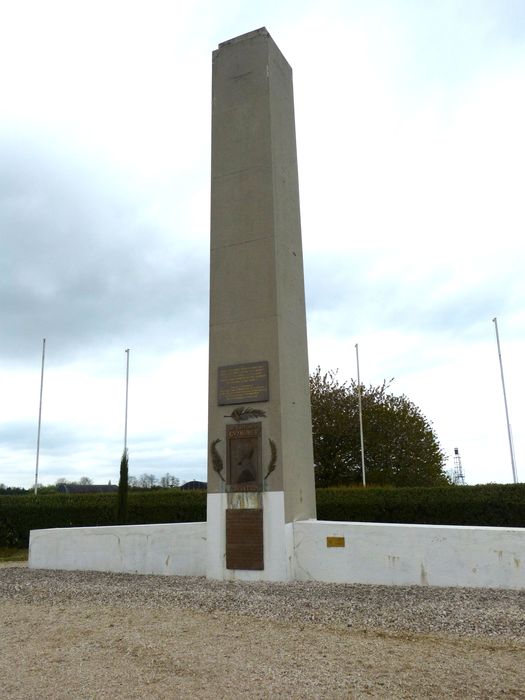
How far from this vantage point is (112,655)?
515cm

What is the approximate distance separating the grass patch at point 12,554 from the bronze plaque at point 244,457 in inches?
312

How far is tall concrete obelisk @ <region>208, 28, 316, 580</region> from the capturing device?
359 inches

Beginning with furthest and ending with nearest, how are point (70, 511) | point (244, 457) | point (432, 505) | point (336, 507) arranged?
point (70, 511), point (336, 507), point (432, 505), point (244, 457)

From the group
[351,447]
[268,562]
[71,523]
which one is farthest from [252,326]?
[351,447]

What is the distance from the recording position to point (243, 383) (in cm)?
951

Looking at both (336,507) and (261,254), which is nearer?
(261,254)

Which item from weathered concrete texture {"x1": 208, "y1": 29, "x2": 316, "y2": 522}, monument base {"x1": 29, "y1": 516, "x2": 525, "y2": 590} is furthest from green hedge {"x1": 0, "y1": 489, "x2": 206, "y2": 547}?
weathered concrete texture {"x1": 208, "y1": 29, "x2": 316, "y2": 522}

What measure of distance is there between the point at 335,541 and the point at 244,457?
1.79m

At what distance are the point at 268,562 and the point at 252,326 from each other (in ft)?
11.6

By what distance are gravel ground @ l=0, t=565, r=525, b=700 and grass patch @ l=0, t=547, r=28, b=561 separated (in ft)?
23.7

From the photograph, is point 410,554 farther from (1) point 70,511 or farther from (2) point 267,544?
(1) point 70,511

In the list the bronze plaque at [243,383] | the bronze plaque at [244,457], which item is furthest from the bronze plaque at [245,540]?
the bronze plaque at [243,383]

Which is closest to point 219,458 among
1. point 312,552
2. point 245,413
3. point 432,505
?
point 245,413

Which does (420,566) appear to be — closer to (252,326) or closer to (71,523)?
(252,326)
